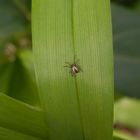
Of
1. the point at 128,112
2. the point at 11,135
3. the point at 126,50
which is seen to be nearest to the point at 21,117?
the point at 11,135

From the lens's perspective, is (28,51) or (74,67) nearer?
(74,67)

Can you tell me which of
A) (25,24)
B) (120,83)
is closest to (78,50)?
(120,83)

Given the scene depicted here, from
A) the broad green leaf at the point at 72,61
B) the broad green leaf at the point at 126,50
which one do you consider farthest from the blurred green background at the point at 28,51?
the broad green leaf at the point at 72,61

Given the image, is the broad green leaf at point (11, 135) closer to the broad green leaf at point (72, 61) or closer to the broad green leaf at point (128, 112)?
the broad green leaf at point (72, 61)

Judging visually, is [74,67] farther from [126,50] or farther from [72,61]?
[126,50]

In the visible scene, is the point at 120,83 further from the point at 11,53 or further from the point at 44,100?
the point at 44,100

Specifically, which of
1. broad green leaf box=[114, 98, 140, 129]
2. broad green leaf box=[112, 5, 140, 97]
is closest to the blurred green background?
broad green leaf box=[112, 5, 140, 97]
